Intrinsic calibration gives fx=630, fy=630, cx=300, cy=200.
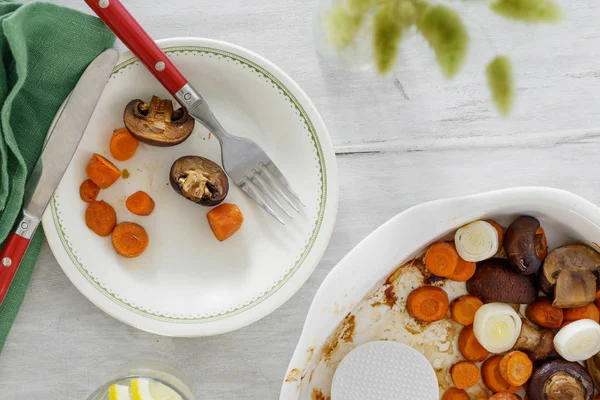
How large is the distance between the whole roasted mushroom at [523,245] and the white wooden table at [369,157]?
113mm

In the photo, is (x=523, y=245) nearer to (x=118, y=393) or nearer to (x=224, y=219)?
(x=224, y=219)

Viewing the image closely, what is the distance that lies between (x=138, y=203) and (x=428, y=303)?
0.49 meters

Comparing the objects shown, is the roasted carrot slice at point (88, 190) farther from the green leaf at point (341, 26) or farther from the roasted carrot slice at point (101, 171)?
the green leaf at point (341, 26)

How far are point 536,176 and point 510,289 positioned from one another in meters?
0.21

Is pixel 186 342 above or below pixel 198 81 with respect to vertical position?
below

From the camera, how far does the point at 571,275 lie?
3.24 feet

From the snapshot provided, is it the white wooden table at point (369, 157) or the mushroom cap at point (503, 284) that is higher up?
the white wooden table at point (369, 157)

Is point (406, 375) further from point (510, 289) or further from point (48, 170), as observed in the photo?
point (48, 170)

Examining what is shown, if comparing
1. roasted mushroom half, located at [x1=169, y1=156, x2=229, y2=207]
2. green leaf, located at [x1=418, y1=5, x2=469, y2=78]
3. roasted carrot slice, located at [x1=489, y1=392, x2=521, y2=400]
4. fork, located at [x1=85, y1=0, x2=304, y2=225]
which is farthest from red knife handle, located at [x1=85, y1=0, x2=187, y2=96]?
roasted carrot slice, located at [x1=489, y1=392, x2=521, y2=400]

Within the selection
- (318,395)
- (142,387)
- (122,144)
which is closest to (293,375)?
(318,395)

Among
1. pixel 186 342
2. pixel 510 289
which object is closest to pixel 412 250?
pixel 510 289

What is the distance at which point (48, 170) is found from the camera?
3.09 feet

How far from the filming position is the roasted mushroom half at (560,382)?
3.25ft

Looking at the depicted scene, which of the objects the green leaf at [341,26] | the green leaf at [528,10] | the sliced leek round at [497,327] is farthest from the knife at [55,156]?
the sliced leek round at [497,327]
